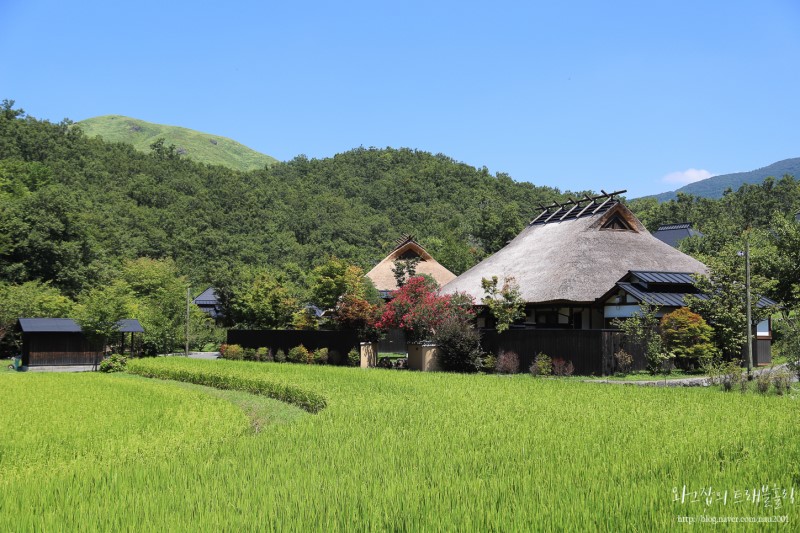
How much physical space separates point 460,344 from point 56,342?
22165 millimetres

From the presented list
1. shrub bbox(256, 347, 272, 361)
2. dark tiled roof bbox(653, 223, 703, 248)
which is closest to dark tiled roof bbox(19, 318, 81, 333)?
shrub bbox(256, 347, 272, 361)

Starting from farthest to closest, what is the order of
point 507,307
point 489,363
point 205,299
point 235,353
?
point 205,299 < point 235,353 < point 507,307 < point 489,363

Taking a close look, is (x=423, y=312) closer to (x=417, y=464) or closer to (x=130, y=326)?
(x=130, y=326)

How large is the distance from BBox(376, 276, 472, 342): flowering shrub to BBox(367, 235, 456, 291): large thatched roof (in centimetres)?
1981

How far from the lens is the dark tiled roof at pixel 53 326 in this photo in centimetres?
3272

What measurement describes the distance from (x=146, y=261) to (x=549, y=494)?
5356cm

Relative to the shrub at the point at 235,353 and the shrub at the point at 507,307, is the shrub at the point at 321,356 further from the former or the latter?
the shrub at the point at 507,307

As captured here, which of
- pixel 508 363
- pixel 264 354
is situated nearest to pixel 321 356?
pixel 264 354

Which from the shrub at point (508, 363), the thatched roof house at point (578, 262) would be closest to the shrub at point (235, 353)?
the thatched roof house at point (578, 262)

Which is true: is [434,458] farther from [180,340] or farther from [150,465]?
[180,340]

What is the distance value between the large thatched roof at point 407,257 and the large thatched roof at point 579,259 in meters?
13.0

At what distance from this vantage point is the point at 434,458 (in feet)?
28.0

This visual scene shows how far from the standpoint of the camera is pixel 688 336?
24.3 metres

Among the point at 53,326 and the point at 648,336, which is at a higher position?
the point at 648,336
